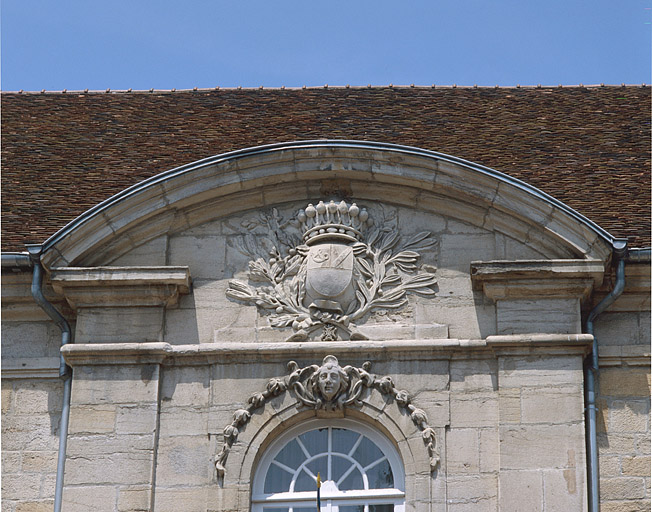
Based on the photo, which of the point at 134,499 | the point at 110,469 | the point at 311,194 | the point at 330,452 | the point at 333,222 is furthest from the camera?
the point at 311,194

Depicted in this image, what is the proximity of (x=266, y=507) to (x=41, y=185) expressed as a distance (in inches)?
150

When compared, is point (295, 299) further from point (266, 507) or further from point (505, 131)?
point (505, 131)

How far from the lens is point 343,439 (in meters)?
10.8

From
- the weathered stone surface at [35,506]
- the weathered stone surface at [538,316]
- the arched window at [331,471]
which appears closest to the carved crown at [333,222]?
the weathered stone surface at [538,316]

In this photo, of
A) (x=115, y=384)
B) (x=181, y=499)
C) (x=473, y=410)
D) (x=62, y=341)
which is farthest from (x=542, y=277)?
(x=62, y=341)

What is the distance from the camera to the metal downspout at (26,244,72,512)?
34.8 ft

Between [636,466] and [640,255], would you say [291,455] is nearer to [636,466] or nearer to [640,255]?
[636,466]

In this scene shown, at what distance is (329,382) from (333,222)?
4.43 ft

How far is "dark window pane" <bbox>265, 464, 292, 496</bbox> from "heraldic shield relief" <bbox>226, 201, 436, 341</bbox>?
3.05 feet

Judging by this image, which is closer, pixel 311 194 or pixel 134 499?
pixel 134 499

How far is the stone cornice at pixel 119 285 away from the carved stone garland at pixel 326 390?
3.34ft

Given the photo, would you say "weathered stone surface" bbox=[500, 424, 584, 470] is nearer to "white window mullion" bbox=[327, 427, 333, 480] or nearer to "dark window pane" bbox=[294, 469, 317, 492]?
"white window mullion" bbox=[327, 427, 333, 480]

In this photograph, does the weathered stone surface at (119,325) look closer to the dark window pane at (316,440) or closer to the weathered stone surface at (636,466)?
the dark window pane at (316,440)

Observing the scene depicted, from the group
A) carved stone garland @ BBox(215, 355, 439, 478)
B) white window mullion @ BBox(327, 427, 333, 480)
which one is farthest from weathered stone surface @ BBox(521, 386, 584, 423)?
white window mullion @ BBox(327, 427, 333, 480)
